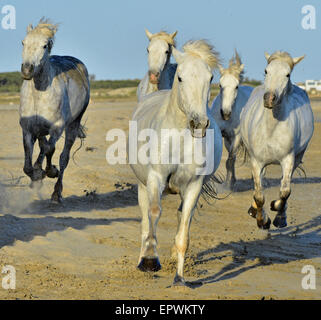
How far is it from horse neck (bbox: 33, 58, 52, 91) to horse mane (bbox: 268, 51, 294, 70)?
136 inches

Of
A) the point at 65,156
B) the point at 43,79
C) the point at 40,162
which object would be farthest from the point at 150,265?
the point at 65,156

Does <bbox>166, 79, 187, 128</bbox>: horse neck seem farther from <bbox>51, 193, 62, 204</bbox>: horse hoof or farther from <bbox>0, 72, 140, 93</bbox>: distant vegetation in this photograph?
<bbox>0, 72, 140, 93</bbox>: distant vegetation

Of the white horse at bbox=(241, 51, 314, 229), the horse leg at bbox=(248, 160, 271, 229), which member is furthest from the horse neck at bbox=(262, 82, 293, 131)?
the horse leg at bbox=(248, 160, 271, 229)

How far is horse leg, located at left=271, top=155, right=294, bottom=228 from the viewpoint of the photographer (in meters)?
10.1

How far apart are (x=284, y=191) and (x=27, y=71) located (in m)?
3.91

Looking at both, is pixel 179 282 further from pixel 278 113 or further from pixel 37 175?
pixel 37 175

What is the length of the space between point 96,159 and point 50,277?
9.87 m

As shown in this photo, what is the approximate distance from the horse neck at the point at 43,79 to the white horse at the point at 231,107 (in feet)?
11.1

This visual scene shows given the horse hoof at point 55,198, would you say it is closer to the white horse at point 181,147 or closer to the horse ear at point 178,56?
the white horse at point 181,147

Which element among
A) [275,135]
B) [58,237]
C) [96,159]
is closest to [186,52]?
[58,237]

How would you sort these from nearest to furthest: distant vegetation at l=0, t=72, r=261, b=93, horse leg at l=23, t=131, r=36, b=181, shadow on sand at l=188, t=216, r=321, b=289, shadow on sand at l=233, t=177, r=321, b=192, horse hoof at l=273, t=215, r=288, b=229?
shadow on sand at l=188, t=216, r=321, b=289, horse hoof at l=273, t=215, r=288, b=229, horse leg at l=23, t=131, r=36, b=181, shadow on sand at l=233, t=177, r=321, b=192, distant vegetation at l=0, t=72, r=261, b=93

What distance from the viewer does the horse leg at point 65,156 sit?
38.3ft

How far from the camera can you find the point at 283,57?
10.0m

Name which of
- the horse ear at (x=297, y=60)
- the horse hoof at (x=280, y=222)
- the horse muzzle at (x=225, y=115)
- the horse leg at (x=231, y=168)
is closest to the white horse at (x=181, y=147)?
the horse ear at (x=297, y=60)
